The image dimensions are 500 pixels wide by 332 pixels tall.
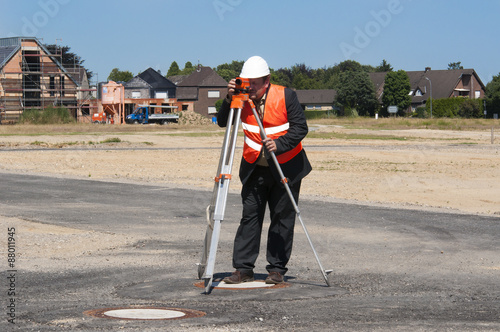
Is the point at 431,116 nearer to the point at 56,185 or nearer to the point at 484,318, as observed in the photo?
the point at 56,185

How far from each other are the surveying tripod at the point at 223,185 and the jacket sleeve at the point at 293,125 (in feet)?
0.57

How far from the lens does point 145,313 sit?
16.5 feet

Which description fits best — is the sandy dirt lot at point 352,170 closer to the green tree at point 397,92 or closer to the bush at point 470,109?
the bush at point 470,109

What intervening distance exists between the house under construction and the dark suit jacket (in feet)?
227

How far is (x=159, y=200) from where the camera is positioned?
14188mm

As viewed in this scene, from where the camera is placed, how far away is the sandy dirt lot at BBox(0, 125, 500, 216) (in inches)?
642

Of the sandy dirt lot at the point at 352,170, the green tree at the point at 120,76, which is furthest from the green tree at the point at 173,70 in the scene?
the sandy dirt lot at the point at 352,170

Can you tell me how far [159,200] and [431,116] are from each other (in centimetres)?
8547

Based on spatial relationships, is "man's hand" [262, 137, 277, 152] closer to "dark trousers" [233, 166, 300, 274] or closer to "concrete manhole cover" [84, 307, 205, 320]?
"dark trousers" [233, 166, 300, 274]

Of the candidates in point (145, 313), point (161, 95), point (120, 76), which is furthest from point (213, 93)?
point (145, 313)

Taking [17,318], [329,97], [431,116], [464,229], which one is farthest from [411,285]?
[329,97]

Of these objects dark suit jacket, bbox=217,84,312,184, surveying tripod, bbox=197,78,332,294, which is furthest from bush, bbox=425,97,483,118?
surveying tripod, bbox=197,78,332,294

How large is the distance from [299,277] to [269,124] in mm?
1566

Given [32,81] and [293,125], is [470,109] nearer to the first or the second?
[32,81]
